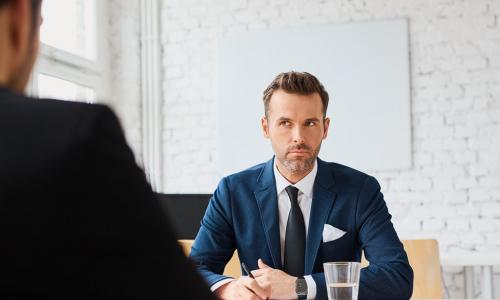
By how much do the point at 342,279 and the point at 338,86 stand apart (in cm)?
314

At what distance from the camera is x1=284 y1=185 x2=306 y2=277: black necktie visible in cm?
201

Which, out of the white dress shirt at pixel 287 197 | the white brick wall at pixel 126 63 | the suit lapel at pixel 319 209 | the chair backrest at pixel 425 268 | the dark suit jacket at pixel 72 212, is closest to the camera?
the dark suit jacket at pixel 72 212

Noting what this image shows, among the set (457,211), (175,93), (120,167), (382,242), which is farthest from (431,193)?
(120,167)

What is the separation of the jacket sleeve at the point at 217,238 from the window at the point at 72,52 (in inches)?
83.3

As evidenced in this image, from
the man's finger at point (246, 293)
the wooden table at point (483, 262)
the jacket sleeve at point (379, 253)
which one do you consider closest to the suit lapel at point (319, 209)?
the jacket sleeve at point (379, 253)

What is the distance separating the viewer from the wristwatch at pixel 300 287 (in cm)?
171

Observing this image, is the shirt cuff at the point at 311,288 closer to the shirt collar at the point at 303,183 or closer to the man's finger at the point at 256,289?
the man's finger at the point at 256,289

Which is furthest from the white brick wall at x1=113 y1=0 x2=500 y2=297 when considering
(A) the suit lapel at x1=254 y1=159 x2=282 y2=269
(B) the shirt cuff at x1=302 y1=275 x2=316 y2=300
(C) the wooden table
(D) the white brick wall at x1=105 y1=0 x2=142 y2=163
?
(B) the shirt cuff at x1=302 y1=275 x2=316 y2=300

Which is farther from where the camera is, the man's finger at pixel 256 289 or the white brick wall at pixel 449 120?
the white brick wall at pixel 449 120

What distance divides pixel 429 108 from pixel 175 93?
1.84 meters

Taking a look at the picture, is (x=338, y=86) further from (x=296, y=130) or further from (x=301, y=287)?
(x=301, y=287)

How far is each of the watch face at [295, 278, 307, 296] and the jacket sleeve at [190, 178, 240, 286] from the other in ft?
1.42

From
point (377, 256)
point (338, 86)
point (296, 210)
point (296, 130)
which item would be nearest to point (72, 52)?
point (338, 86)

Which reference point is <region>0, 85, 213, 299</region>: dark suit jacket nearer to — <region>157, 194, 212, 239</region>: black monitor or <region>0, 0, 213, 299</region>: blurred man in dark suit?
<region>0, 0, 213, 299</region>: blurred man in dark suit
